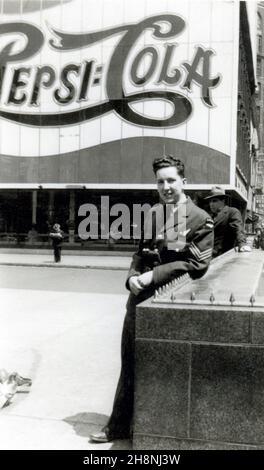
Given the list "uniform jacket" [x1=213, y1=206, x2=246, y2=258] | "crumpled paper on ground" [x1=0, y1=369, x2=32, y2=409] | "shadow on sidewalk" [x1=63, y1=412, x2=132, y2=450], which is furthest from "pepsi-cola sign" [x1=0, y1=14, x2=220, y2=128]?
"shadow on sidewalk" [x1=63, y1=412, x2=132, y2=450]

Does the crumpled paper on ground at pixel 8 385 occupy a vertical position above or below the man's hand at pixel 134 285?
below

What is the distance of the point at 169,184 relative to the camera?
3.96m

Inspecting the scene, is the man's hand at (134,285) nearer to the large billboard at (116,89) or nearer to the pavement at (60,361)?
the pavement at (60,361)

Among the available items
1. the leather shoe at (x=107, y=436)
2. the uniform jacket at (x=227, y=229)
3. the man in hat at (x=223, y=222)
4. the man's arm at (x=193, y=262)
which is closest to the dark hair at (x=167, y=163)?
the man's arm at (x=193, y=262)

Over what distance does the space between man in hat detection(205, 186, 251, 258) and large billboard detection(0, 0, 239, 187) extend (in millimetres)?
18166

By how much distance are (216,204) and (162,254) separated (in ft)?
12.6

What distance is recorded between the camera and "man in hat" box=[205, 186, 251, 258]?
7.60 metres

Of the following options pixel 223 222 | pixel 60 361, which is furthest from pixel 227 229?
pixel 60 361

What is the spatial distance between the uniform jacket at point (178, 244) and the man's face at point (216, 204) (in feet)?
11.9

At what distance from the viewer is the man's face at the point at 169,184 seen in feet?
12.9

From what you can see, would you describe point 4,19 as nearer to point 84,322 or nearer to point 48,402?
point 84,322

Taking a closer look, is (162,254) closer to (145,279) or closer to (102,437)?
(145,279)

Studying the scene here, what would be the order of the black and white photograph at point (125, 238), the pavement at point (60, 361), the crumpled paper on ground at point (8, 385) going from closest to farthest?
the black and white photograph at point (125, 238) < the pavement at point (60, 361) < the crumpled paper on ground at point (8, 385)

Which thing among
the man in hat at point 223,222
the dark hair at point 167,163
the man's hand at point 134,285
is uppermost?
the dark hair at point 167,163
